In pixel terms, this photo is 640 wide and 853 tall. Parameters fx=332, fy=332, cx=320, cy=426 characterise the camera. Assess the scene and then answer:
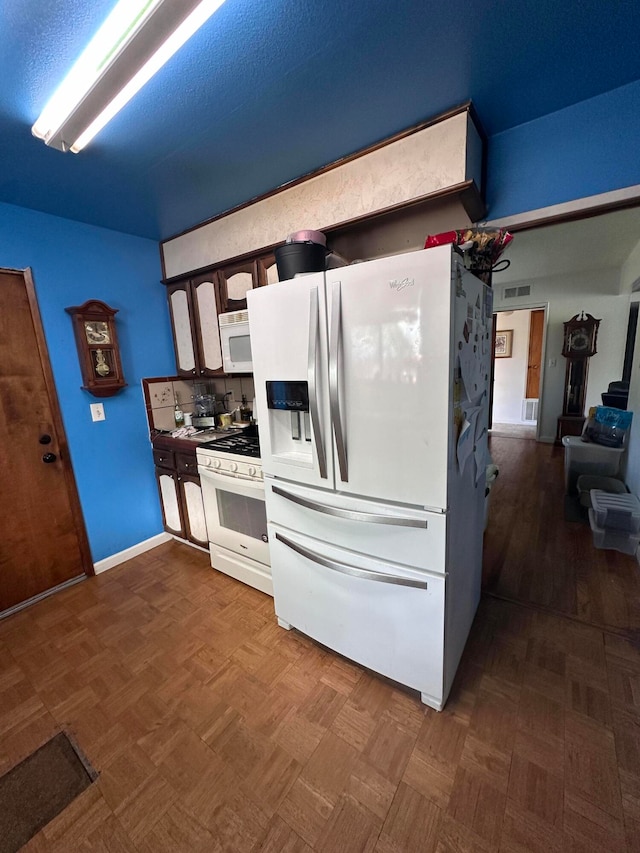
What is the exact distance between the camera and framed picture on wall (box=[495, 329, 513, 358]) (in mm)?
6664

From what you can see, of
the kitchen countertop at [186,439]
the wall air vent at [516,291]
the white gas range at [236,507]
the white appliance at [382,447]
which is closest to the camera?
the white appliance at [382,447]

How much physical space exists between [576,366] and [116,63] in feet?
19.8

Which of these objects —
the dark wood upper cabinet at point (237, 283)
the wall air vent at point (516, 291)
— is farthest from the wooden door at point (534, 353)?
the dark wood upper cabinet at point (237, 283)

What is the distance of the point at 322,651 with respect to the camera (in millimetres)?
1764

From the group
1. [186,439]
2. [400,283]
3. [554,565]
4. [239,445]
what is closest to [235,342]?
[239,445]

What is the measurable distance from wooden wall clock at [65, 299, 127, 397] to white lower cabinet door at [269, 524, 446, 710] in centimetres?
171

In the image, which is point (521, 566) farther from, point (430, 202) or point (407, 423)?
point (430, 202)

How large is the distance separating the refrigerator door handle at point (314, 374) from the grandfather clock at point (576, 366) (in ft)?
17.3

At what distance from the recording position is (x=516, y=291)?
5227mm

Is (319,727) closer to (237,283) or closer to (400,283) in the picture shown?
(400,283)

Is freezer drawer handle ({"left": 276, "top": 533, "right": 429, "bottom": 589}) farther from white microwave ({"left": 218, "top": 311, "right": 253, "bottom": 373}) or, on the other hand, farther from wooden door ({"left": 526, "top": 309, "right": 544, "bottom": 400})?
wooden door ({"left": 526, "top": 309, "right": 544, "bottom": 400})

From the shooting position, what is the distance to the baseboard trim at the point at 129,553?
2.54 meters

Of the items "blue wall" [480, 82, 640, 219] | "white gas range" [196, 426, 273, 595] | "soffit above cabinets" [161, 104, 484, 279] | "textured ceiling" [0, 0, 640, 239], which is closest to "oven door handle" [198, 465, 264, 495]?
"white gas range" [196, 426, 273, 595]

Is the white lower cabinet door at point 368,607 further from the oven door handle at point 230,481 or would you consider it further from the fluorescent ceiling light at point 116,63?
the fluorescent ceiling light at point 116,63
